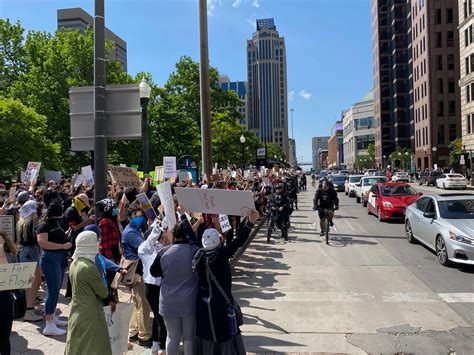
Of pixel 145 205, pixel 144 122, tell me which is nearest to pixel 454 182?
pixel 144 122

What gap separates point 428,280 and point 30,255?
23.2 feet

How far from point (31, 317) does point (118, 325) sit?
298cm

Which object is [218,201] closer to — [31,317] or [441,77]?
[31,317]

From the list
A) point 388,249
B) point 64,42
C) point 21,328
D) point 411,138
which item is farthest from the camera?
point 411,138

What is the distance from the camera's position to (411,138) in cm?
10031

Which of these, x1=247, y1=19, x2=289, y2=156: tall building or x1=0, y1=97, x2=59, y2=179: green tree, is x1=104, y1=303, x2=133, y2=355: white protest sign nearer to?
x1=0, y1=97, x2=59, y2=179: green tree

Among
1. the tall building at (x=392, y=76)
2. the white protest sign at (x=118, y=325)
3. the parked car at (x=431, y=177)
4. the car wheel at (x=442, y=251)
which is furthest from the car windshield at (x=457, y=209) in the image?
the tall building at (x=392, y=76)

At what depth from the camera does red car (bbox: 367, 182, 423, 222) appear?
1723 centimetres

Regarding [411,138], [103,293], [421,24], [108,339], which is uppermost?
[421,24]

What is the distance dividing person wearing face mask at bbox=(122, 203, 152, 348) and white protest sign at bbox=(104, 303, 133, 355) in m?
1.15

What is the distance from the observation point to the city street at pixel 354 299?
576 centimetres

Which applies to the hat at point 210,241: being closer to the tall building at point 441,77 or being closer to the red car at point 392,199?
the red car at point 392,199

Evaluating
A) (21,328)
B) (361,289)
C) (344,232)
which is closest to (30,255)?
(21,328)

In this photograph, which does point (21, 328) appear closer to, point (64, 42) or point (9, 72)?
point (64, 42)
